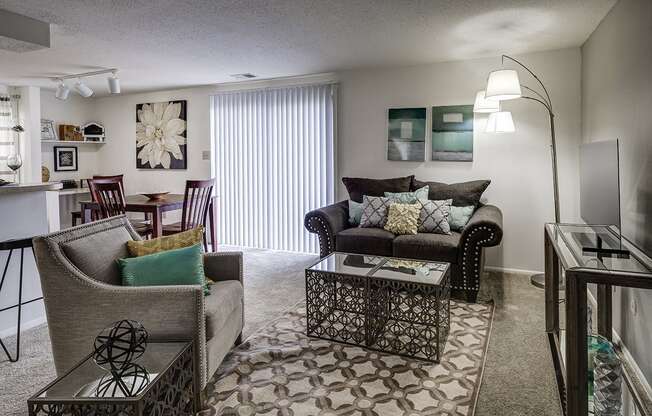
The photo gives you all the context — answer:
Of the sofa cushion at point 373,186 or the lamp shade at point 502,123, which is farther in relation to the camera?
the sofa cushion at point 373,186

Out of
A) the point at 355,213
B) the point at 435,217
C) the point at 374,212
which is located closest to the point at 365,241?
the point at 374,212

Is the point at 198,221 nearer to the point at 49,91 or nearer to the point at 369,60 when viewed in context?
the point at 369,60

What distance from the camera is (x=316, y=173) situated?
17.2 ft

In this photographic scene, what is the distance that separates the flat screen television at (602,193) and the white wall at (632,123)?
8.1 inches

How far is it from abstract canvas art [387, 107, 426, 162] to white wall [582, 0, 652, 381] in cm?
177

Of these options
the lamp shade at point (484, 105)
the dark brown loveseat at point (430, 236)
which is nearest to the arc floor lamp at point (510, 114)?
the lamp shade at point (484, 105)

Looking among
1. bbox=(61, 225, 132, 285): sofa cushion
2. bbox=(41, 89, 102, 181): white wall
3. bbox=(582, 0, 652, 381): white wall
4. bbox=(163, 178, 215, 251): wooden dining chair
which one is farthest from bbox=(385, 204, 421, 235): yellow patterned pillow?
bbox=(41, 89, 102, 181): white wall

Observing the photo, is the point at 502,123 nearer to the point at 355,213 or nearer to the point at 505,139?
the point at 505,139

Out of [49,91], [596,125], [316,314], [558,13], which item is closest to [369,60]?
[558,13]

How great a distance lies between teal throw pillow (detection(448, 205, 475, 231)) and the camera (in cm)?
399

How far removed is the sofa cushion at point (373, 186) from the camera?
14.8 ft

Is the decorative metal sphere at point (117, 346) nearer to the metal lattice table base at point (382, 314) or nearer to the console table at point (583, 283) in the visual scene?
the metal lattice table base at point (382, 314)

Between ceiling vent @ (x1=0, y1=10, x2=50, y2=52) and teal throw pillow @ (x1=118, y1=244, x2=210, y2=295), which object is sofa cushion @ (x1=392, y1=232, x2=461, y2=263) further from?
ceiling vent @ (x1=0, y1=10, x2=50, y2=52)

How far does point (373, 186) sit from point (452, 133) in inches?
39.9
